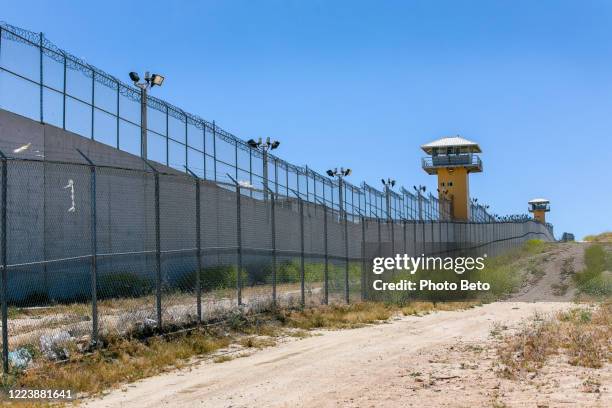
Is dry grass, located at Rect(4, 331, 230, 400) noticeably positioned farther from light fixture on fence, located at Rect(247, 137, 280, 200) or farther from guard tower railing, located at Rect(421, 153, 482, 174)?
guard tower railing, located at Rect(421, 153, 482, 174)

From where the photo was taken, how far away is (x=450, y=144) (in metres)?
69.5

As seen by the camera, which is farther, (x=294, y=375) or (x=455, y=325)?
(x=455, y=325)

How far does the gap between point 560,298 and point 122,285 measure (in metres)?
17.2

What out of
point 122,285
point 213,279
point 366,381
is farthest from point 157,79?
point 366,381

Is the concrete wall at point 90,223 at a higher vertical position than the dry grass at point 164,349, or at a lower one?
higher

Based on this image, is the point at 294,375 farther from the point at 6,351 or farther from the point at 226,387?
the point at 6,351

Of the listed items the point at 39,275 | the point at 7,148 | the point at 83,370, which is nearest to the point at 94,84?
the point at 7,148

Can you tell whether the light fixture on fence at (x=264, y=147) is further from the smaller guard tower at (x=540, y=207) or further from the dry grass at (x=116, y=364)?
the smaller guard tower at (x=540, y=207)

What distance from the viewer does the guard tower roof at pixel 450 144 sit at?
228ft

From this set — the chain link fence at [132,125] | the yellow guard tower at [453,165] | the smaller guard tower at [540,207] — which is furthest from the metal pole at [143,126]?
the smaller guard tower at [540,207]

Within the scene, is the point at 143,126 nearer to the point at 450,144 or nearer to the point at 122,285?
the point at 122,285

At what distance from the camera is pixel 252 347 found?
1407cm

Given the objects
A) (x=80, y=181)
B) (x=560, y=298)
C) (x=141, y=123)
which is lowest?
(x=560, y=298)

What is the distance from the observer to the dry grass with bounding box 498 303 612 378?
11.0 meters
